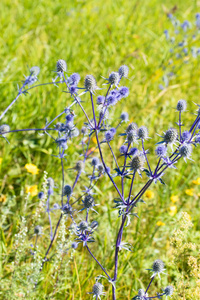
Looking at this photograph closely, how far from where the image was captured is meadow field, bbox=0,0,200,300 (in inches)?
75.0

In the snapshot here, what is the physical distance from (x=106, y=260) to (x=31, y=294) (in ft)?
2.05

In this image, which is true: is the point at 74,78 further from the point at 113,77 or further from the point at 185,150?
the point at 185,150

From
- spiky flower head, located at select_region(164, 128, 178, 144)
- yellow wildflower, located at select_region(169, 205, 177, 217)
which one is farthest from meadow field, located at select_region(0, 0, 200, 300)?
spiky flower head, located at select_region(164, 128, 178, 144)

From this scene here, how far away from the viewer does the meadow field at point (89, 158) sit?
6.25ft

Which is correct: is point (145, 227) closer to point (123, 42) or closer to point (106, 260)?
point (106, 260)

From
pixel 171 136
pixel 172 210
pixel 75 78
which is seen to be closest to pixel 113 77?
pixel 75 78

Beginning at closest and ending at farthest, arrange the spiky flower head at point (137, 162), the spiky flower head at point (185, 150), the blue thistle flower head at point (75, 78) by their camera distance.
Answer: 1. the spiky flower head at point (185, 150)
2. the spiky flower head at point (137, 162)
3. the blue thistle flower head at point (75, 78)

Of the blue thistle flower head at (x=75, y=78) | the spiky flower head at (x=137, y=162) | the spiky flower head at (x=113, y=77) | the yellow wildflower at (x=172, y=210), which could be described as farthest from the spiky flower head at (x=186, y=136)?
the yellow wildflower at (x=172, y=210)

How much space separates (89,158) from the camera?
2.96 meters

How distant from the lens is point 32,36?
164 inches

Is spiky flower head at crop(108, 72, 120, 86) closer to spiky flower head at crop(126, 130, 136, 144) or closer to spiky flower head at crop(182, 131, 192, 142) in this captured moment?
spiky flower head at crop(126, 130, 136, 144)

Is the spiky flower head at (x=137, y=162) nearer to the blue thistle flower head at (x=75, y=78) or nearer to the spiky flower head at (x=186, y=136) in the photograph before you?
the spiky flower head at (x=186, y=136)

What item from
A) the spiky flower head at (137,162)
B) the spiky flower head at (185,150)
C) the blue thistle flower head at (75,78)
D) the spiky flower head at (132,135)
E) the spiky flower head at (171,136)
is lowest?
the spiky flower head at (137,162)

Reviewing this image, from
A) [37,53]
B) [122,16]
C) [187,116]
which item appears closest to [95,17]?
[122,16]
